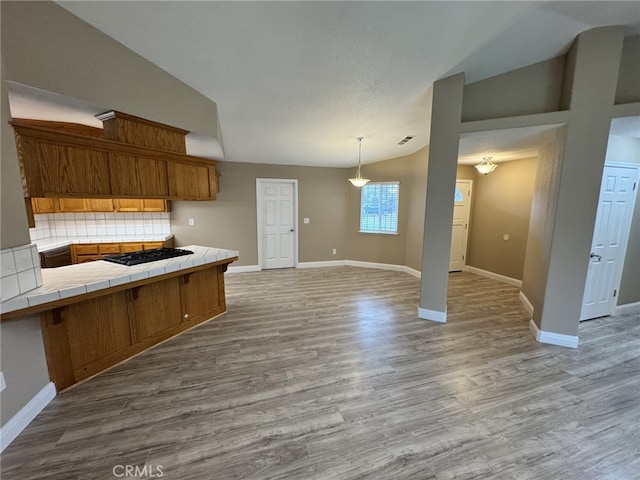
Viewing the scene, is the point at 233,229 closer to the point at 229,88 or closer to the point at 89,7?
the point at 229,88

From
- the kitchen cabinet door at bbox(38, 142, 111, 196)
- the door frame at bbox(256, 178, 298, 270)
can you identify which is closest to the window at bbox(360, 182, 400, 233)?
the door frame at bbox(256, 178, 298, 270)

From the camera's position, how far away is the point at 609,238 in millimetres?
3250

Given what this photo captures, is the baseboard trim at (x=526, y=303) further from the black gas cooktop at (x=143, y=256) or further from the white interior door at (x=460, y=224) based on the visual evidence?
the black gas cooktop at (x=143, y=256)

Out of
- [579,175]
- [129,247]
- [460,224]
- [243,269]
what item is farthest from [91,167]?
[460,224]

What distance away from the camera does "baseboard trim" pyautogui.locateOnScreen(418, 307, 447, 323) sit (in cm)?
330

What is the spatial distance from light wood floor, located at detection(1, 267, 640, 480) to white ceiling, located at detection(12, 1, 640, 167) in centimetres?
254

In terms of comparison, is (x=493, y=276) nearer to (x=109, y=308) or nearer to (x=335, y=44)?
(x=335, y=44)

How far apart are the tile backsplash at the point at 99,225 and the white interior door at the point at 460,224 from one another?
5.99 m

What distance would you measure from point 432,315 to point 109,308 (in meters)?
3.56

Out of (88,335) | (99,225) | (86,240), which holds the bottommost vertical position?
(88,335)

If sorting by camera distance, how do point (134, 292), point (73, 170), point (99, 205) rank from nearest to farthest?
point (73, 170) → point (134, 292) → point (99, 205)

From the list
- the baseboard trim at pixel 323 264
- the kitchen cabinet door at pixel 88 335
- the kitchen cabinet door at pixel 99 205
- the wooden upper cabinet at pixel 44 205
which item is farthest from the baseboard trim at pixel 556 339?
the wooden upper cabinet at pixel 44 205

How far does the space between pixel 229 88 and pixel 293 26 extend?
1.06m

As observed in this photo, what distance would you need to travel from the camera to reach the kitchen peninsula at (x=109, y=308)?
1.95 meters
